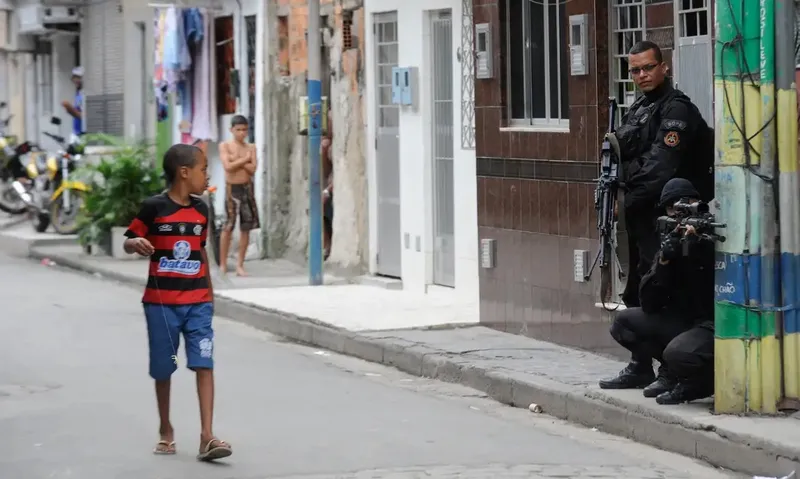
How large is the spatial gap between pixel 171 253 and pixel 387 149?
9141 mm

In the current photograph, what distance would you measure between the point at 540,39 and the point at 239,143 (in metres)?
6.94

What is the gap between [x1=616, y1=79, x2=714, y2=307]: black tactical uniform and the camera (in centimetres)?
971

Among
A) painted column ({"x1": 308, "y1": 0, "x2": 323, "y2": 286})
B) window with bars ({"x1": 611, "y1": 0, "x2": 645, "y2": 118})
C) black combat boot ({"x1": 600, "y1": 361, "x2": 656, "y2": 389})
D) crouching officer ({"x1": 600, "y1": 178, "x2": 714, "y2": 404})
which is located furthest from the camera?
painted column ({"x1": 308, "y1": 0, "x2": 323, "y2": 286})

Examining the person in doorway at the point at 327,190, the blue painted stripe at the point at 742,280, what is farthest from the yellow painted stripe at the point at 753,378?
the person in doorway at the point at 327,190

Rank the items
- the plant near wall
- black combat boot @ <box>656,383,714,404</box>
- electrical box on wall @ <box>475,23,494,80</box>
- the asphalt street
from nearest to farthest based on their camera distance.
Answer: the asphalt street, black combat boot @ <box>656,383,714,404</box>, electrical box on wall @ <box>475,23,494,80</box>, the plant near wall

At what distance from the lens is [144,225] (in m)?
8.81

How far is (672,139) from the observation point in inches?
381

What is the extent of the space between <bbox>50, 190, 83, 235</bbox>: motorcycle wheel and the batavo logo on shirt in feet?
53.9

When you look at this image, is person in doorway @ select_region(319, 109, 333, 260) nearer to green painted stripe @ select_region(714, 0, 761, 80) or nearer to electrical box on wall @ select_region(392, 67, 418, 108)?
electrical box on wall @ select_region(392, 67, 418, 108)

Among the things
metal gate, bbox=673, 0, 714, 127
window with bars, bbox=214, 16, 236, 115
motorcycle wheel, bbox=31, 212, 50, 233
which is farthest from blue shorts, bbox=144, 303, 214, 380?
motorcycle wheel, bbox=31, 212, 50, 233

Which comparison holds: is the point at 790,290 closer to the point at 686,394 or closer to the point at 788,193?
the point at 788,193

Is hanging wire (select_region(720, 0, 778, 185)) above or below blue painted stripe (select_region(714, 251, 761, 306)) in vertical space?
above

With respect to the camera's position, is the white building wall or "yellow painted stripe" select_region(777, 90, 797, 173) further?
the white building wall

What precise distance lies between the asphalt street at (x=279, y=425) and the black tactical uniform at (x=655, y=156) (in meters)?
1.23
